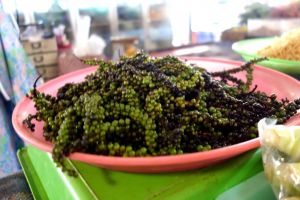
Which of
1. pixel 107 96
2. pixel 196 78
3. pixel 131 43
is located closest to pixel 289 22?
pixel 131 43

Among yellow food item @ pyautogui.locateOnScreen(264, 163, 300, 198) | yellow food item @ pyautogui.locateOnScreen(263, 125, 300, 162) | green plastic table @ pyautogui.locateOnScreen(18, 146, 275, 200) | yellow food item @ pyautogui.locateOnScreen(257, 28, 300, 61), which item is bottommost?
green plastic table @ pyautogui.locateOnScreen(18, 146, 275, 200)

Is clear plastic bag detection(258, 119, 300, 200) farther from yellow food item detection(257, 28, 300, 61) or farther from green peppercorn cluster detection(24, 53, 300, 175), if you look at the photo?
yellow food item detection(257, 28, 300, 61)

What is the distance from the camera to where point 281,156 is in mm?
386

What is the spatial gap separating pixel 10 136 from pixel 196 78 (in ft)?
3.82

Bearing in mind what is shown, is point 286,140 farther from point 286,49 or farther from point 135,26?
A: point 135,26

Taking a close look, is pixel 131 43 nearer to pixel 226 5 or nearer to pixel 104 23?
pixel 104 23

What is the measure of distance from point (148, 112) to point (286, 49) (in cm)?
57

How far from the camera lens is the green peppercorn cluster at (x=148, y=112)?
0.40 meters

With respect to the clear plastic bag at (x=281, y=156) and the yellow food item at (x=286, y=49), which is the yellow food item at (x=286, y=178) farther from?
the yellow food item at (x=286, y=49)

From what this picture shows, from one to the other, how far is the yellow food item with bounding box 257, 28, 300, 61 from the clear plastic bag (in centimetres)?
47

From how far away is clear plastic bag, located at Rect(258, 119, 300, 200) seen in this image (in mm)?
365

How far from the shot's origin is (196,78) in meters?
0.49

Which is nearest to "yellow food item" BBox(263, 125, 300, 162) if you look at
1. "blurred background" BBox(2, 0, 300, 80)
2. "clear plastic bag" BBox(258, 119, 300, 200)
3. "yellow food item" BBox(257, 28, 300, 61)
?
"clear plastic bag" BBox(258, 119, 300, 200)

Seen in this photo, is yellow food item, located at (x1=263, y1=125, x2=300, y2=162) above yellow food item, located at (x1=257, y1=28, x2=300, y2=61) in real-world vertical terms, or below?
below
